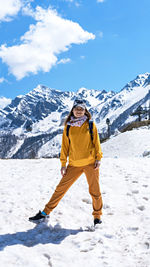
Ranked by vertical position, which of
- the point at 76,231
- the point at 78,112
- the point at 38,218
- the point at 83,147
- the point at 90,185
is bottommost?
the point at 76,231

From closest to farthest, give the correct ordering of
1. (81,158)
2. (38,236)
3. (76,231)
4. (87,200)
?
1. (38,236)
2. (76,231)
3. (81,158)
4. (87,200)

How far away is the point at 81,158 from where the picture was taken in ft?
17.5

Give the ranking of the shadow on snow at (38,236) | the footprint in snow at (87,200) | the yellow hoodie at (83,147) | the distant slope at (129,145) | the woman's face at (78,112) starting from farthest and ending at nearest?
the distant slope at (129,145) < the footprint in snow at (87,200) < the woman's face at (78,112) < the yellow hoodie at (83,147) < the shadow on snow at (38,236)

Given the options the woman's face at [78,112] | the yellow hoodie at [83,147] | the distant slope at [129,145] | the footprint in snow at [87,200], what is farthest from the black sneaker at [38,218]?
the distant slope at [129,145]

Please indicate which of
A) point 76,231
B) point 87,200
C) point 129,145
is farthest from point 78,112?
point 129,145

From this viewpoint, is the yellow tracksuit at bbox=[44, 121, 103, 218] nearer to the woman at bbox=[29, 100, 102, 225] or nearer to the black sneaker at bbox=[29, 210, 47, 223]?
the woman at bbox=[29, 100, 102, 225]

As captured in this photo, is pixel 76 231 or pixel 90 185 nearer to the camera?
pixel 76 231

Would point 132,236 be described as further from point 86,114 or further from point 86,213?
point 86,114

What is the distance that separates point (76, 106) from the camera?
546cm

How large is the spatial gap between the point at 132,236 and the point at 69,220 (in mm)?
1707

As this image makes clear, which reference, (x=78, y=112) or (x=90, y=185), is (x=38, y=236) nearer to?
(x=90, y=185)

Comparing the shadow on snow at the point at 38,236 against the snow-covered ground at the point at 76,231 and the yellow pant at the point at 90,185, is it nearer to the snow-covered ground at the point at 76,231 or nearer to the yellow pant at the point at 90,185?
the snow-covered ground at the point at 76,231

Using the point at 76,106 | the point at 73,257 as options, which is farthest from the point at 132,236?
the point at 76,106

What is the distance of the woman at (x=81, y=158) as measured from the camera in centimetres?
534
